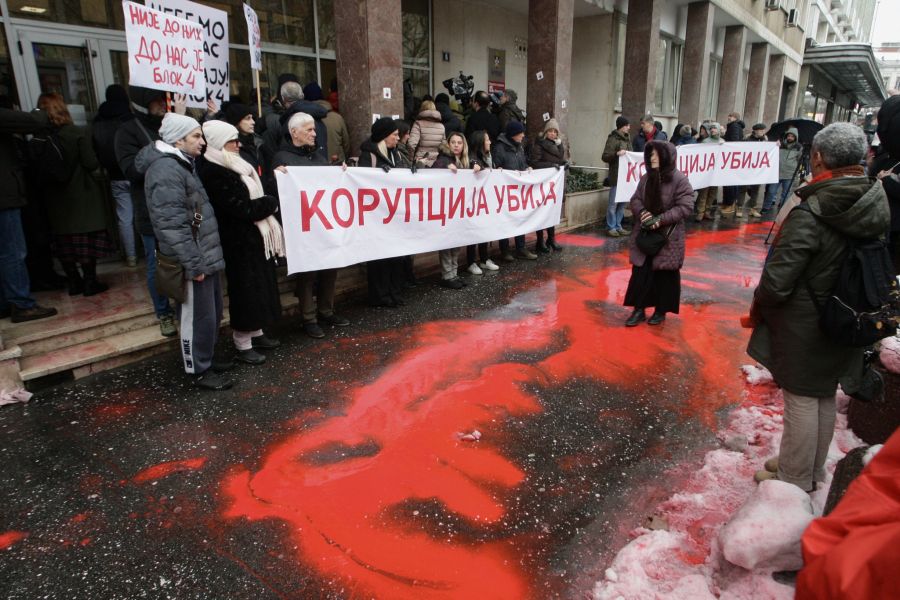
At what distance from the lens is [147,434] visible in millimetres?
3611

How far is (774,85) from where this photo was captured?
78.9ft

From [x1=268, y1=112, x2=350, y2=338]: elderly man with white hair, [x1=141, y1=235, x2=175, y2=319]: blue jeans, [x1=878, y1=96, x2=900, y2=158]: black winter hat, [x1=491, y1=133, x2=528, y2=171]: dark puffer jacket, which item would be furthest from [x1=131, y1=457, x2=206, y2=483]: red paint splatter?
[x1=491, y1=133, x2=528, y2=171]: dark puffer jacket

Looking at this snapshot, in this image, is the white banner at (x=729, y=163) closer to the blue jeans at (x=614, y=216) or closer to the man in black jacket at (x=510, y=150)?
the blue jeans at (x=614, y=216)

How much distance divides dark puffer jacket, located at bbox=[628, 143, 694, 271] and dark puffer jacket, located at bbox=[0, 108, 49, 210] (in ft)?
17.7

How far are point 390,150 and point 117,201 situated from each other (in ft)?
10.4

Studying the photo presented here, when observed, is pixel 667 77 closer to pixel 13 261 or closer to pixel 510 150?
pixel 510 150

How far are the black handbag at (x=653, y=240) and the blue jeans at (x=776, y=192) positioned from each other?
359 inches

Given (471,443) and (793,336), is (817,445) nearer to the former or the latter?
(793,336)

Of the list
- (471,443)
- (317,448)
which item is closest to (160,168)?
(317,448)

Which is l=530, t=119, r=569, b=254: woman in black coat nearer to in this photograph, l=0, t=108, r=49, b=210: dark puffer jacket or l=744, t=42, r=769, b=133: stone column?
l=0, t=108, r=49, b=210: dark puffer jacket

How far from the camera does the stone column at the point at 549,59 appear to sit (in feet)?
34.5

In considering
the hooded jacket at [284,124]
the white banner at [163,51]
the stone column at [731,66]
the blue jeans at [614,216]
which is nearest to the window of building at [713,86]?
the stone column at [731,66]

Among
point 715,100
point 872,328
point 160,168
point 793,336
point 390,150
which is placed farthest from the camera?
point 715,100

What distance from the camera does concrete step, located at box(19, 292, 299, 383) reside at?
4188 mm
